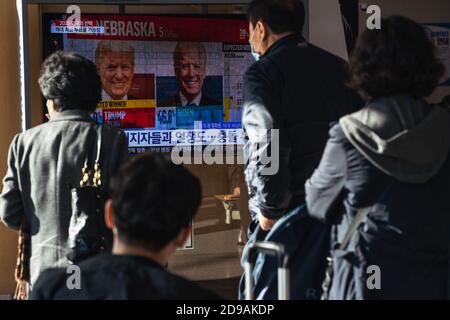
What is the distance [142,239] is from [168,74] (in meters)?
3.97

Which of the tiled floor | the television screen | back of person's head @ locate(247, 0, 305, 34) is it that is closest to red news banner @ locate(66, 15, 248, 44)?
the television screen

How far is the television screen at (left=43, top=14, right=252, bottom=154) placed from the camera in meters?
6.05

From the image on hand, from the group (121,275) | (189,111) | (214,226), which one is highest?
(189,111)

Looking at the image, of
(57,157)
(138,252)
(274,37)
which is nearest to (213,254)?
(274,37)

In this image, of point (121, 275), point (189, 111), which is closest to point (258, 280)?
point (121, 275)

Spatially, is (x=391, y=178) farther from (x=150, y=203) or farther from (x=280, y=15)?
(x=280, y=15)

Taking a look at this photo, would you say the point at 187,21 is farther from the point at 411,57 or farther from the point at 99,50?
the point at 411,57

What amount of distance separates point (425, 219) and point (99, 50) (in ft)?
11.4

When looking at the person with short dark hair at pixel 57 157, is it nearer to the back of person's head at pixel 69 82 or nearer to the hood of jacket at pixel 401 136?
the back of person's head at pixel 69 82

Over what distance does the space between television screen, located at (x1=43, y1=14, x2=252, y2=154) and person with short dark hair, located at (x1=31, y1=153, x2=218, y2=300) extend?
147 inches

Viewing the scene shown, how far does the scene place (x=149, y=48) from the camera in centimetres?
612

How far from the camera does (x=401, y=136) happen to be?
3.10 meters

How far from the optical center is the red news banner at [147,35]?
19.8 feet

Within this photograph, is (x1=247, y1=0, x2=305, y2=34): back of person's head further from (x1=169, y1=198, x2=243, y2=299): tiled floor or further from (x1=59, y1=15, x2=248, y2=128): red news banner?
(x1=169, y1=198, x2=243, y2=299): tiled floor
